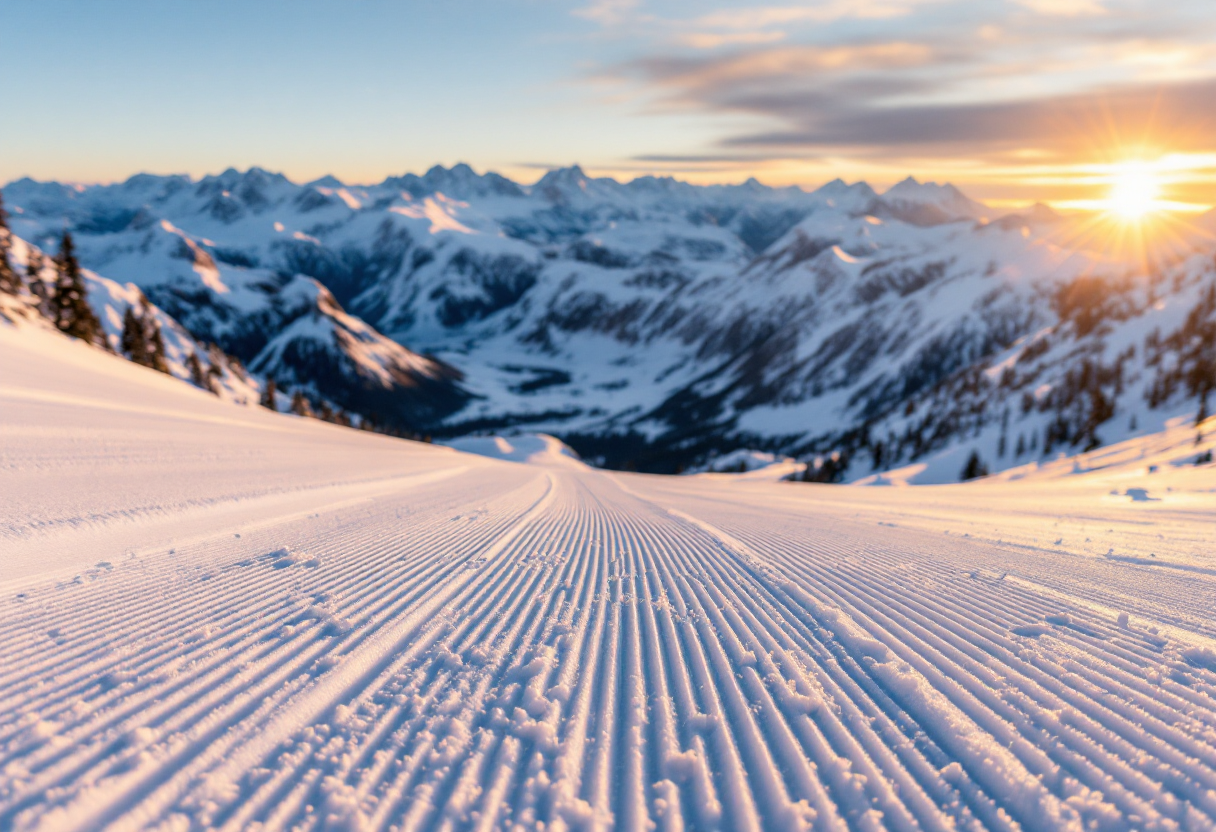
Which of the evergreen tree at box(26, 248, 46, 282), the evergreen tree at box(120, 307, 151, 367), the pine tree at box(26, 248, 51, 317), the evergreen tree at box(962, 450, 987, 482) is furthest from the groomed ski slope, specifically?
the evergreen tree at box(962, 450, 987, 482)

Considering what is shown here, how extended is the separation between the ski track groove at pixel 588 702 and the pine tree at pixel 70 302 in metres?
51.7

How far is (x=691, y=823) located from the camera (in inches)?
117

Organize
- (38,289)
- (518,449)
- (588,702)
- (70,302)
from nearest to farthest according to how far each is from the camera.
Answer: (588,702) < (70,302) < (38,289) < (518,449)

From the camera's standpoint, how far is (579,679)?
4.30 metres

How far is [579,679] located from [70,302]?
5837 centimetres

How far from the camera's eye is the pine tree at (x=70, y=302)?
44.9 metres

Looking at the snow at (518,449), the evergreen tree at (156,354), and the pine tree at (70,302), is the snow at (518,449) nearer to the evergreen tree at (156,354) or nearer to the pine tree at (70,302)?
the evergreen tree at (156,354)

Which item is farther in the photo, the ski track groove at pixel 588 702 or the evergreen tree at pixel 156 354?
the evergreen tree at pixel 156 354

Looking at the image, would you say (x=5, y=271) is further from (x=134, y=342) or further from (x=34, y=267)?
(x=34, y=267)

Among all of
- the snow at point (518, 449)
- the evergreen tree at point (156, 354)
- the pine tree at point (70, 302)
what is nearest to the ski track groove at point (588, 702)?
the pine tree at point (70, 302)

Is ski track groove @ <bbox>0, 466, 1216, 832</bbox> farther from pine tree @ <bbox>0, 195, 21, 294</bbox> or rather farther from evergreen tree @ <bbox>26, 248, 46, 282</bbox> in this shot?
evergreen tree @ <bbox>26, 248, 46, 282</bbox>

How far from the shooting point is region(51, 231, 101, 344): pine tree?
147ft

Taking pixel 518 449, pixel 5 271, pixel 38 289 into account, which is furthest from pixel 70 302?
pixel 518 449

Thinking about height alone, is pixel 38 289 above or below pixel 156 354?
above
